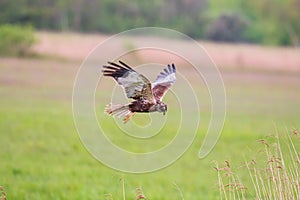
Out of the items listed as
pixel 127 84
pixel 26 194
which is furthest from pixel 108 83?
pixel 127 84

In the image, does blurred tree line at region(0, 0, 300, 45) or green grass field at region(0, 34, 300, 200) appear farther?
blurred tree line at region(0, 0, 300, 45)

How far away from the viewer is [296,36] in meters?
45.3

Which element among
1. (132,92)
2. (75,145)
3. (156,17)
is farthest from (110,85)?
(156,17)

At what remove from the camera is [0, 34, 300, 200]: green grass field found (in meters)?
9.11

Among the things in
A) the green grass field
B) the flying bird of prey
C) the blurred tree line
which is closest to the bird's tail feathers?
the flying bird of prey

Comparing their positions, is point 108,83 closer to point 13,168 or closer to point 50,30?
point 13,168

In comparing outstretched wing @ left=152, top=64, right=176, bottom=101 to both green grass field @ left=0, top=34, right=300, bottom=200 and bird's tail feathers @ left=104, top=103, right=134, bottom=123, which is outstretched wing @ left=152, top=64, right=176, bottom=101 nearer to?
bird's tail feathers @ left=104, top=103, right=134, bottom=123

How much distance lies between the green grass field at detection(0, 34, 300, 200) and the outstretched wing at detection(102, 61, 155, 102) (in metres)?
1.32

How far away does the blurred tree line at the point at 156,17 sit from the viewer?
42844 mm

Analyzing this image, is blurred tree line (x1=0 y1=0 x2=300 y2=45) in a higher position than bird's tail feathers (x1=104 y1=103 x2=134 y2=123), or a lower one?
higher

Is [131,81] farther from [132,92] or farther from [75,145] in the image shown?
[75,145]

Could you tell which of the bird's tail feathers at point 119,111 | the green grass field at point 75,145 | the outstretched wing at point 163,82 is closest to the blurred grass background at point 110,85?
the green grass field at point 75,145

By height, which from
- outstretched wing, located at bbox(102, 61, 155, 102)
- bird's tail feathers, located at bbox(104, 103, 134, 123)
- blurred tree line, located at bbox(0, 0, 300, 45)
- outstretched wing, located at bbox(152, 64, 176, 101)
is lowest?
bird's tail feathers, located at bbox(104, 103, 134, 123)

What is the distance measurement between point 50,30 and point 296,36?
53.6 ft
